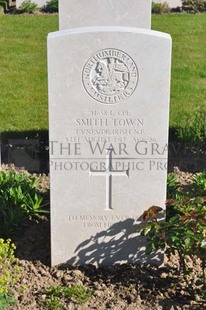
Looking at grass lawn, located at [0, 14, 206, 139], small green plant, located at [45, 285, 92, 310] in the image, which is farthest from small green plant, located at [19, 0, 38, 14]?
small green plant, located at [45, 285, 92, 310]

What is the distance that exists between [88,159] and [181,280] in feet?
3.85

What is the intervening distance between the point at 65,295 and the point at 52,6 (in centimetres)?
1135

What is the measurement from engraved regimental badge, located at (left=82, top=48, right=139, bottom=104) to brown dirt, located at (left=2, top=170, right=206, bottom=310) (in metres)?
1.36

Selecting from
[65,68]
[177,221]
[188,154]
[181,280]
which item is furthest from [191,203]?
[188,154]

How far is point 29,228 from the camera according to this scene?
17.1 ft

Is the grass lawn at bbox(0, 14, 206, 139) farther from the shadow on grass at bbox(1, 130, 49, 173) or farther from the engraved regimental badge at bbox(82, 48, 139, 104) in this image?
the engraved regimental badge at bbox(82, 48, 139, 104)

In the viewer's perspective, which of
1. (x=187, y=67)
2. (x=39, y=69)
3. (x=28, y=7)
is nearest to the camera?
(x=39, y=69)

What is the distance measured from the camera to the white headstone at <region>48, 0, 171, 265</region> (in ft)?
13.9

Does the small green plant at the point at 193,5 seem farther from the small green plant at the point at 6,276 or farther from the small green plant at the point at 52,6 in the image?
the small green plant at the point at 6,276

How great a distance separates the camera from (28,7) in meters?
14.6

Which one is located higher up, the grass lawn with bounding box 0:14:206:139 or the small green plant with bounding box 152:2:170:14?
the small green plant with bounding box 152:2:170:14

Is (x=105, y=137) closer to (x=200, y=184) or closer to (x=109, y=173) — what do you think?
(x=109, y=173)

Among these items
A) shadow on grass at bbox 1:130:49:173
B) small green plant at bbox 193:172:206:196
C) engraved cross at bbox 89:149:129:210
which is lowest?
small green plant at bbox 193:172:206:196

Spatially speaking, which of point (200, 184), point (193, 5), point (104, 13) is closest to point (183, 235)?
point (200, 184)
